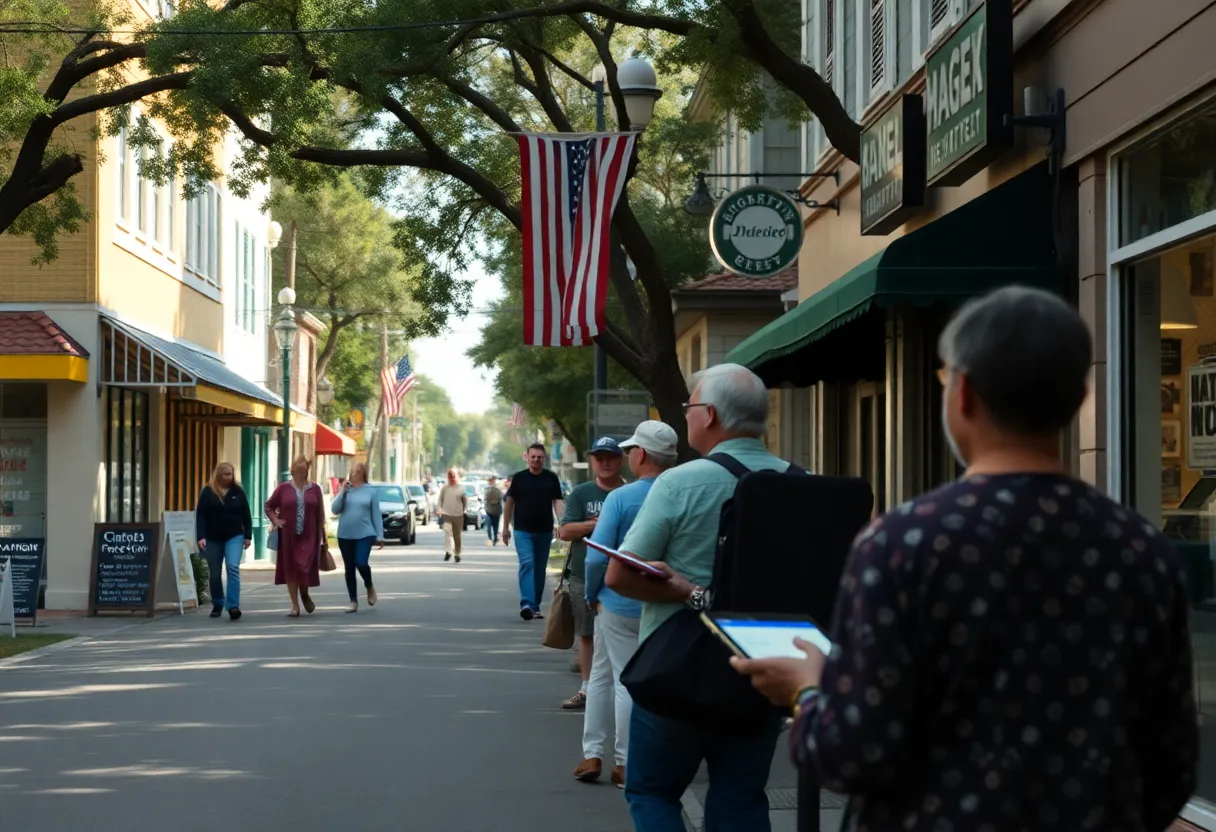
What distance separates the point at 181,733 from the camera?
35.9 ft

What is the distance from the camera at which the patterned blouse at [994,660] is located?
2.57 m

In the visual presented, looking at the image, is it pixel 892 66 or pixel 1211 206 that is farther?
pixel 892 66

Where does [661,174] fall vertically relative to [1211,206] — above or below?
above

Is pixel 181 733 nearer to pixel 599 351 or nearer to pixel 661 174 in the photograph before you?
pixel 599 351

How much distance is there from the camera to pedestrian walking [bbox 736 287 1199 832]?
8.45 feet

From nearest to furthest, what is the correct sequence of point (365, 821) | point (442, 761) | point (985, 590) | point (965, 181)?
point (985, 590)
point (365, 821)
point (442, 761)
point (965, 181)

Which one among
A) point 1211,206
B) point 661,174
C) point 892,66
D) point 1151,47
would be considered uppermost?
point 661,174

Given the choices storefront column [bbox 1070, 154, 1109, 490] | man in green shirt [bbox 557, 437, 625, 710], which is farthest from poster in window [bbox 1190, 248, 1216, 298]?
man in green shirt [bbox 557, 437, 625, 710]

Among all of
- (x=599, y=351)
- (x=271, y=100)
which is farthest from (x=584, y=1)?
(x=599, y=351)

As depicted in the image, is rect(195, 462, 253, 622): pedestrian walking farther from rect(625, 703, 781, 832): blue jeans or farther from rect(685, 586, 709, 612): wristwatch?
rect(685, 586, 709, 612): wristwatch

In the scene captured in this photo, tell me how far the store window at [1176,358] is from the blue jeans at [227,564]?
546 inches

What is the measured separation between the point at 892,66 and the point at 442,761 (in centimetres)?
689

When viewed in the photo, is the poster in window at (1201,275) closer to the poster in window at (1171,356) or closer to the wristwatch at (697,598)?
the poster in window at (1171,356)

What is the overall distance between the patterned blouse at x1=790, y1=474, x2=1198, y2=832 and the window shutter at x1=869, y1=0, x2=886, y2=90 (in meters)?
12.1
